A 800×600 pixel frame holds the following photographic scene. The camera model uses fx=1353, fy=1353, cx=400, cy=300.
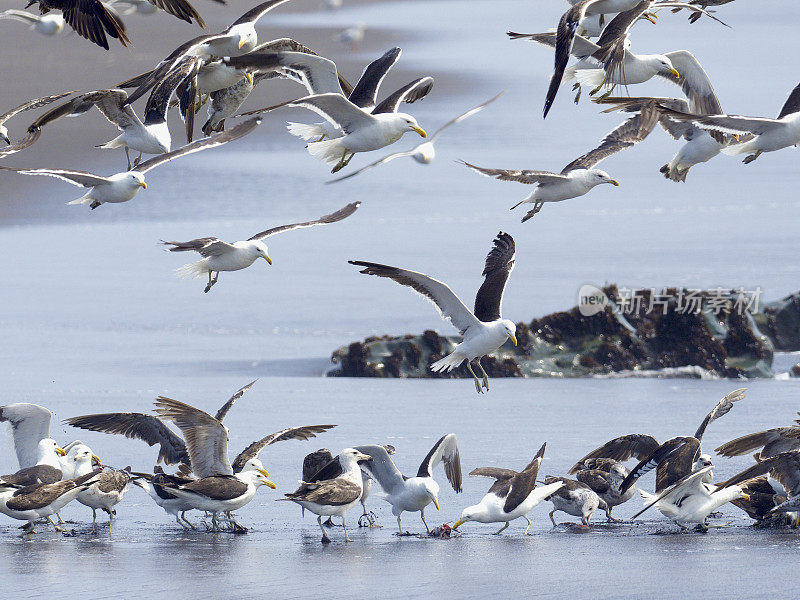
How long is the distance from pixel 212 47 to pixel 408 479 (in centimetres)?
378

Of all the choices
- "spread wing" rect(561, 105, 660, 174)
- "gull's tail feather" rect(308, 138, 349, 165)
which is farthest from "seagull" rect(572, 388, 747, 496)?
"gull's tail feather" rect(308, 138, 349, 165)

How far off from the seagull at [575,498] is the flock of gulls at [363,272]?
0.04 ft

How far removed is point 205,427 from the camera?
36.2 ft

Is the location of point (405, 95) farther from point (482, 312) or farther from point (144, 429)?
point (144, 429)

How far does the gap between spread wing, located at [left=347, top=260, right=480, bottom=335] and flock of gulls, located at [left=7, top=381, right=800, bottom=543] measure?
120cm

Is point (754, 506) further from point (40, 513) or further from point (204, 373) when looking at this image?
point (204, 373)

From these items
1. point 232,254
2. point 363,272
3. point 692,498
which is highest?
point 232,254

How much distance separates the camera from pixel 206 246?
442 inches

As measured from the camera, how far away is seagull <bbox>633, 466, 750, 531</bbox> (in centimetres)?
1051

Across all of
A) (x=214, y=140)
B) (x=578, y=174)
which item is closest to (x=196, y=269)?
(x=214, y=140)

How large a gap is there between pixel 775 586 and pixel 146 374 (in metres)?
11.1

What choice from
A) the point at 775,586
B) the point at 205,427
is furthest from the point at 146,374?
the point at 775,586

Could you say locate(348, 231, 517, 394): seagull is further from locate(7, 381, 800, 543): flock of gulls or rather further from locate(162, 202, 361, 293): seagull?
locate(7, 381, 800, 543): flock of gulls

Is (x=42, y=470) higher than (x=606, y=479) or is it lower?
higher
